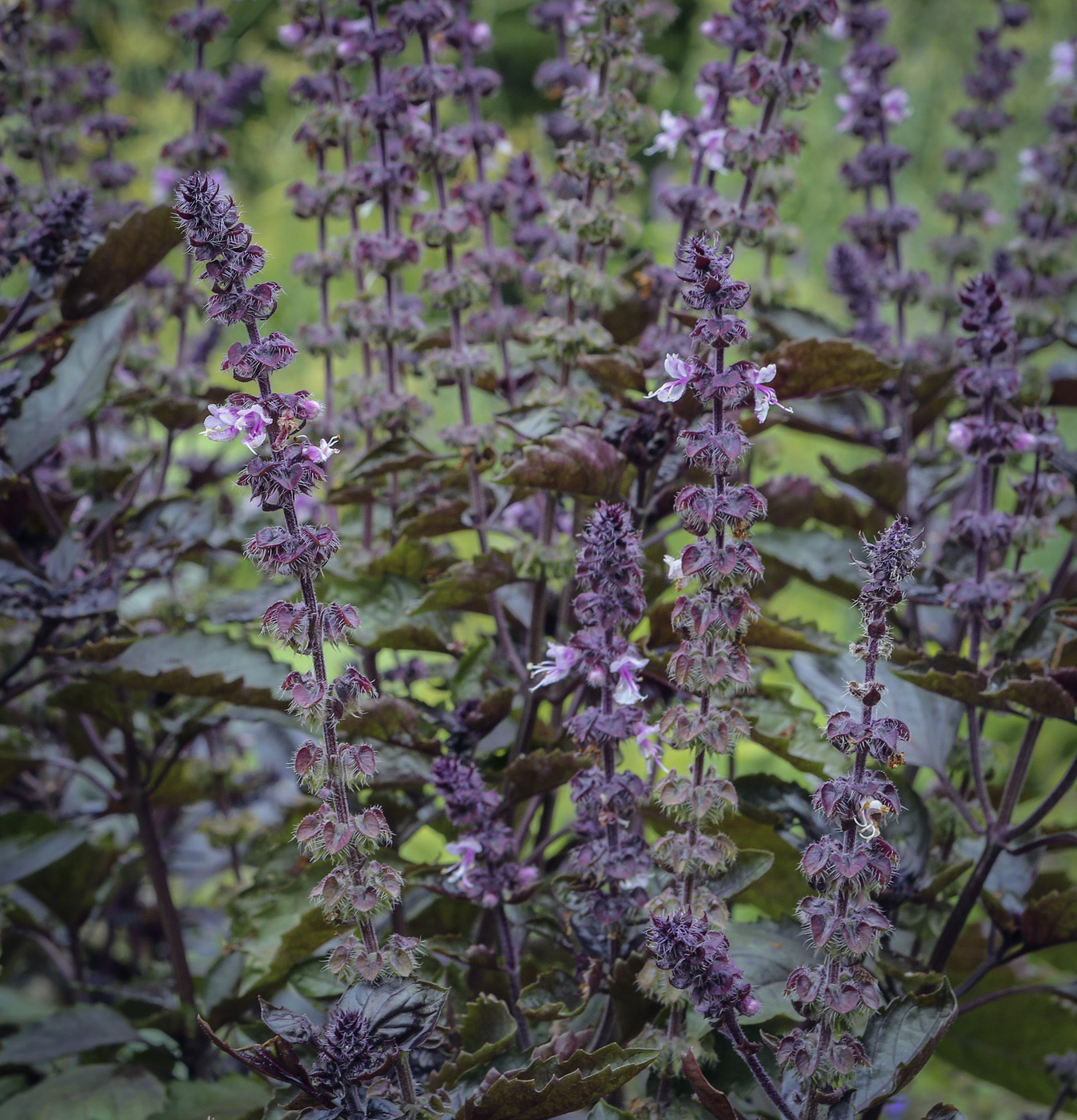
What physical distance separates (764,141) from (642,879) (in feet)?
3.20

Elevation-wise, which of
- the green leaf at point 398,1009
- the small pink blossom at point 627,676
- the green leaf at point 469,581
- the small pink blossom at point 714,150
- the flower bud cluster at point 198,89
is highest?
the flower bud cluster at point 198,89

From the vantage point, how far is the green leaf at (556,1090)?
3.51 feet

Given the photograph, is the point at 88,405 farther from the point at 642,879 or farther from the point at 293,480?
the point at 642,879

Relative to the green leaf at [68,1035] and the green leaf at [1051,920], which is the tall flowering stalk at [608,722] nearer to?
the green leaf at [1051,920]

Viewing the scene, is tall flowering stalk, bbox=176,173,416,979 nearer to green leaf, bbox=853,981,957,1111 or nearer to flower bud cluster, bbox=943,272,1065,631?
green leaf, bbox=853,981,957,1111

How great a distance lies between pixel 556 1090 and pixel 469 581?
2.20 ft

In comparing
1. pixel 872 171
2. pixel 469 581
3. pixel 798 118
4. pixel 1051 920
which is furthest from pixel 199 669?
pixel 798 118

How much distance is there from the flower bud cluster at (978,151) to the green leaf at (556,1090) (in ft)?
5.79

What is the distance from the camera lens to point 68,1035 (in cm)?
178

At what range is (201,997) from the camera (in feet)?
5.96

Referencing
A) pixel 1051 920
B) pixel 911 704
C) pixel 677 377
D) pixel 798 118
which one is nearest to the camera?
pixel 677 377

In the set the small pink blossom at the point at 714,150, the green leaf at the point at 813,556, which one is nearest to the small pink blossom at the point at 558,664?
the green leaf at the point at 813,556

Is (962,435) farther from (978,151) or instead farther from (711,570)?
(978,151)

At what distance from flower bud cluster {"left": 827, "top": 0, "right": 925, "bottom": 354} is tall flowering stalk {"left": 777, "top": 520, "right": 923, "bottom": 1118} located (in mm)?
1309
